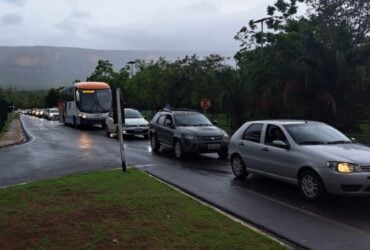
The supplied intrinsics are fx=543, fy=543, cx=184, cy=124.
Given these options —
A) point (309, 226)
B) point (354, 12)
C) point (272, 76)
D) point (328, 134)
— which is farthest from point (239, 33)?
point (309, 226)

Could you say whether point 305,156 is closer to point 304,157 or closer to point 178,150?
point 304,157

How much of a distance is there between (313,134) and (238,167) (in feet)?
7.30

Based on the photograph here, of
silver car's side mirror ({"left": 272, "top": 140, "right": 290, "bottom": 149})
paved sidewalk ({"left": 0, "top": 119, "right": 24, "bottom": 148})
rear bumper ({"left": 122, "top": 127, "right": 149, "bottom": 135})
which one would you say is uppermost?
silver car's side mirror ({"left": 272, "top": 140, "right": 290, "bottom": 149})

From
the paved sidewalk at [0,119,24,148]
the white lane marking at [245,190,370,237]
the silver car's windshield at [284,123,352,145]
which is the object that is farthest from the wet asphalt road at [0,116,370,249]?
the paved sidewalk at [0,119,24,148]

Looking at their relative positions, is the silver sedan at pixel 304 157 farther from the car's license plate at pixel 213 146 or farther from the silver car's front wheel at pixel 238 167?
the car's license plate at pixel 213 146

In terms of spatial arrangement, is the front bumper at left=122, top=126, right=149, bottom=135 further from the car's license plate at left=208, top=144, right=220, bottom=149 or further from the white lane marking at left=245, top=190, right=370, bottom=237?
the white lane marking at left=245, top=190, right=370, bottom=237

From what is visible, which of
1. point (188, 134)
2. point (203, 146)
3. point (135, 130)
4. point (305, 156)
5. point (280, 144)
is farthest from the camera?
point (135, 130)

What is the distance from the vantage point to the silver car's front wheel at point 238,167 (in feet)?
39.9

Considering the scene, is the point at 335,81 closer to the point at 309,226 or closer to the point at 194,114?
the point at 194,114

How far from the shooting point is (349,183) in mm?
8945

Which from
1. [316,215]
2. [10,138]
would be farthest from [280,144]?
[10,138]

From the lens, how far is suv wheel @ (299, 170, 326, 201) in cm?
935


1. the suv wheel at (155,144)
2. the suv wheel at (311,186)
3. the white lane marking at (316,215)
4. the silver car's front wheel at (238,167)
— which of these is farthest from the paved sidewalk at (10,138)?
the suv wheel at (311,186)

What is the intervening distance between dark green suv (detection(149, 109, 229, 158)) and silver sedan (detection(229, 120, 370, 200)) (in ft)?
13.9
